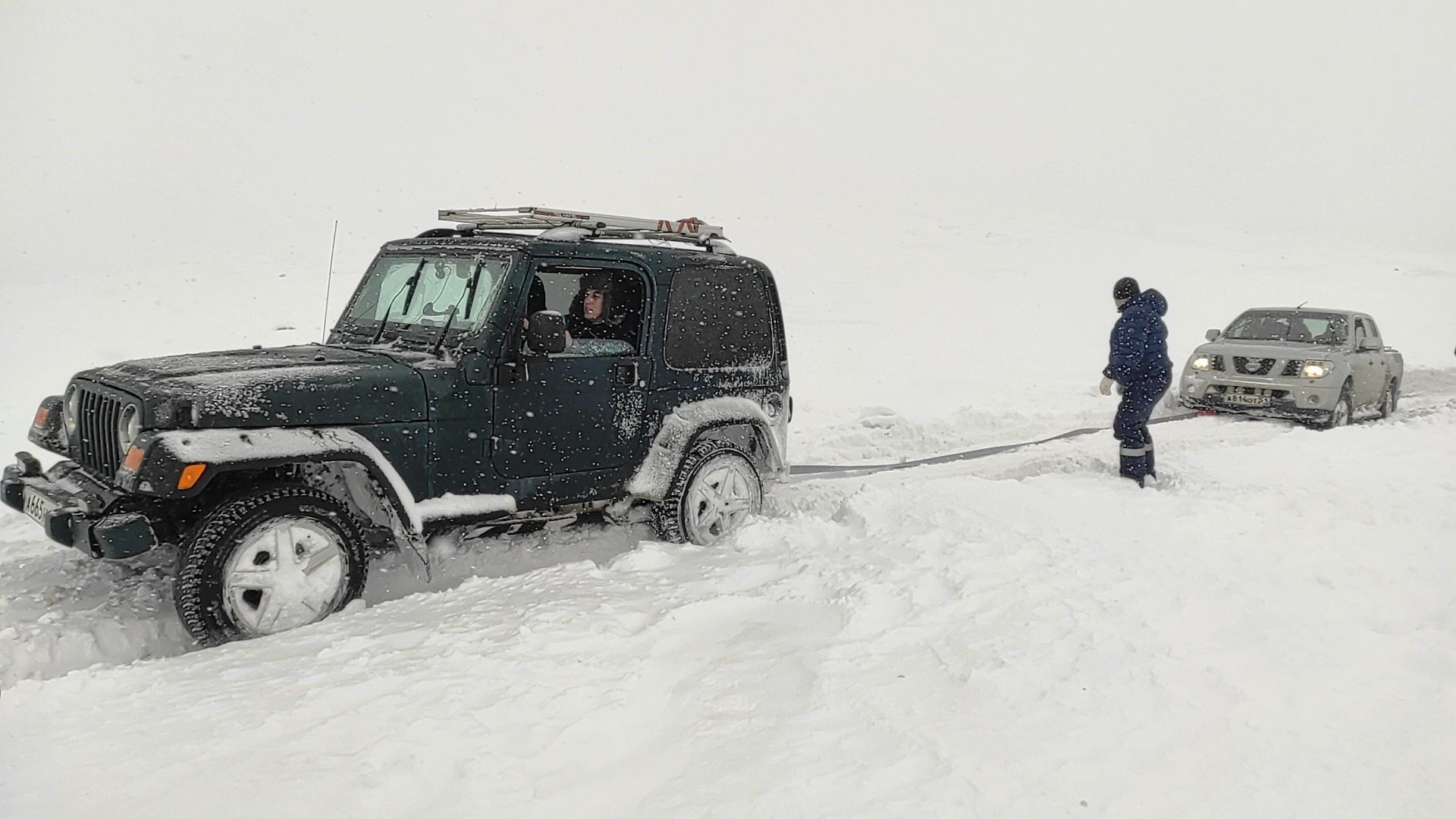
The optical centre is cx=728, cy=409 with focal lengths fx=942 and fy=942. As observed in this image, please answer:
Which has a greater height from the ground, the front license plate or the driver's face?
the driver's face

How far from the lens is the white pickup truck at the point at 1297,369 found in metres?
11.1

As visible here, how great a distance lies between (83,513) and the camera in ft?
13.8

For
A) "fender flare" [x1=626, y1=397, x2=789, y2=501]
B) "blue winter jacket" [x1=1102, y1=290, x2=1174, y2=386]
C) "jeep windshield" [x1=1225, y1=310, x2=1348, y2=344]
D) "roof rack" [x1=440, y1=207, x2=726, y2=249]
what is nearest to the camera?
"roof rack" [x1=440, y1=207, x2=726, y2=249]

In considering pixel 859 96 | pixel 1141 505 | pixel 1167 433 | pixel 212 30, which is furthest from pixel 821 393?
pixel 859 96

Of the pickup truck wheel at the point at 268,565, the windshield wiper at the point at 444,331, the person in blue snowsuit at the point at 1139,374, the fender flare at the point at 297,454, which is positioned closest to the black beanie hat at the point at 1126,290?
the person in blue snowsuit at the point at 1139,374

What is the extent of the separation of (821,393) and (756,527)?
21.2 ft

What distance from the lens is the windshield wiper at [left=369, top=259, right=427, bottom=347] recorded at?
18.5 ft

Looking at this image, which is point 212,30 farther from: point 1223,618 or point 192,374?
point 1223,618

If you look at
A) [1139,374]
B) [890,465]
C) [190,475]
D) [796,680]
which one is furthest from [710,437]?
[1139,374]

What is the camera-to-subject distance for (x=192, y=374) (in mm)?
4539

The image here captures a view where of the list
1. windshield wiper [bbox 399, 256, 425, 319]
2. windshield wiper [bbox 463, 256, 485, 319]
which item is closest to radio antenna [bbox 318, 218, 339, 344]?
windshield wiper [bbox 399, 256, 425, 319]

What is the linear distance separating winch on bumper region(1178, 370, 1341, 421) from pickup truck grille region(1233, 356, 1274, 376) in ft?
0.41

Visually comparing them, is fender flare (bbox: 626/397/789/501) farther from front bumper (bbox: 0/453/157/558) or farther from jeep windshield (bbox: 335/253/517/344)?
front bumper (bbox: 0/453/157/558)

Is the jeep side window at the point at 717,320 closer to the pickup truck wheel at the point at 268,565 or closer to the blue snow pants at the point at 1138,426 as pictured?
the pickup truck wheel at the point at 268,565
